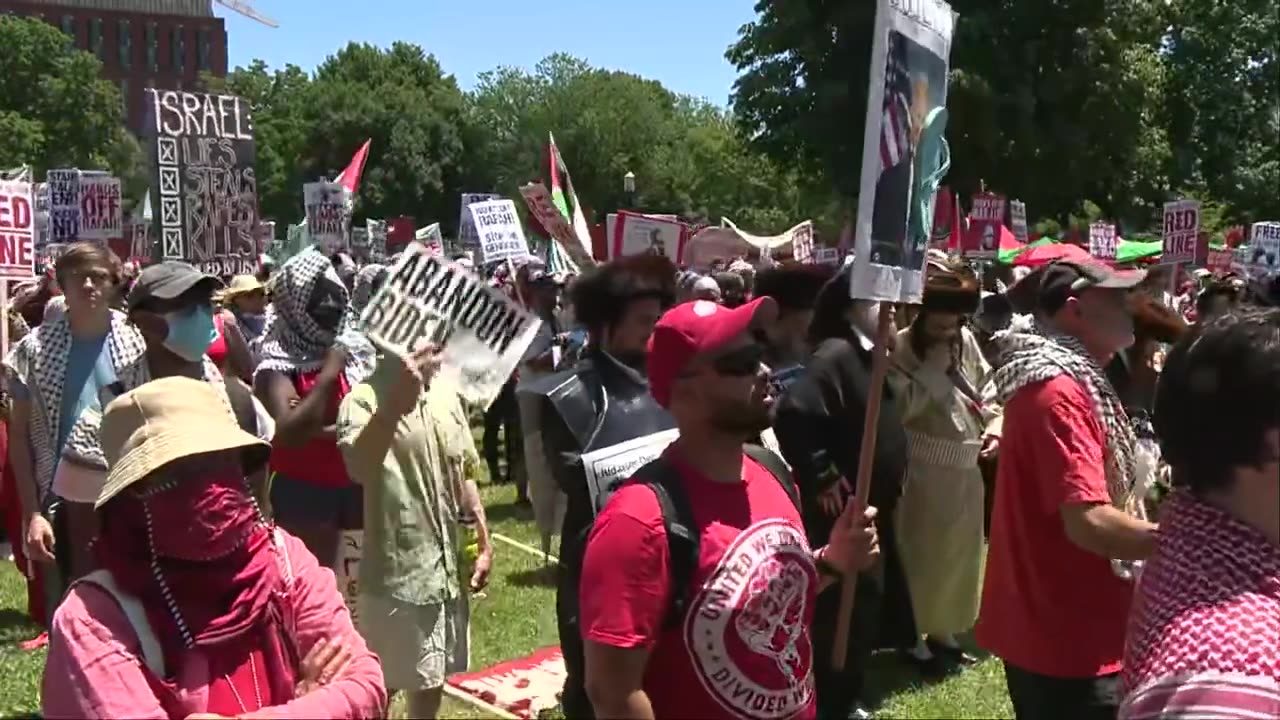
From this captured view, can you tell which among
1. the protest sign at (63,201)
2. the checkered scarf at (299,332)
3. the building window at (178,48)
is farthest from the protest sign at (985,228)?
the building window at (178,48)

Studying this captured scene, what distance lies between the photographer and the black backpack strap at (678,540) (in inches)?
104

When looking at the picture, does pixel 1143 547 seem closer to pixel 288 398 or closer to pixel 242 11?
pixel 288 398

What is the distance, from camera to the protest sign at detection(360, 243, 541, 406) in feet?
13.2

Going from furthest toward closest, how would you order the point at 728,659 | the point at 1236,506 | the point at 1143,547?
1. the point at 1143,547
2. the point at 728,659
3. the point at 1236,506

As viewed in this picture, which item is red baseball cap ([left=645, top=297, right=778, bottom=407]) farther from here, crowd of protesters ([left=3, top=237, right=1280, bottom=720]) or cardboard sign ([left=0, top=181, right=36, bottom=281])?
cardboard sign ([left=0, top=181, right=36, bottom=281])

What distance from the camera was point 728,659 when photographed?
8.87 feet

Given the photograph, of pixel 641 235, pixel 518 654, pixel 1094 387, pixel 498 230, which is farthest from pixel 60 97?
pixel 1094 387

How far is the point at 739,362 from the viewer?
280cm

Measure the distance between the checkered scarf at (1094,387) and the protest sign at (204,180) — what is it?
3.53 metres

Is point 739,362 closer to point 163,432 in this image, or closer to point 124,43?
point 163,432

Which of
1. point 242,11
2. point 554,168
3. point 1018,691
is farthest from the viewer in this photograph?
point 242,11

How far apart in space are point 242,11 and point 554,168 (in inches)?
4053

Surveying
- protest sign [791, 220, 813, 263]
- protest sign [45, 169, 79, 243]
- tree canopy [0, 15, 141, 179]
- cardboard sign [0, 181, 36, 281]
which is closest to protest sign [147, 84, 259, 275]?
cardboard sign [0, 181, 36, 281]

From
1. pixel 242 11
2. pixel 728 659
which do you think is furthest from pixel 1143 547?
pixel 242 11
